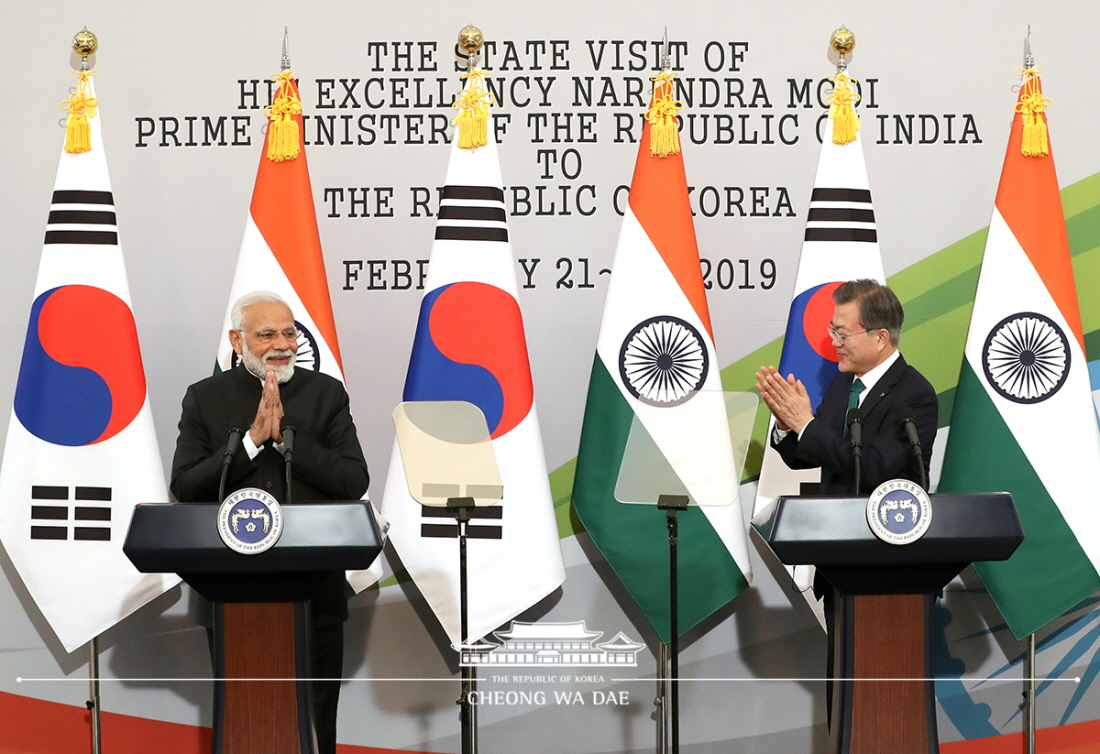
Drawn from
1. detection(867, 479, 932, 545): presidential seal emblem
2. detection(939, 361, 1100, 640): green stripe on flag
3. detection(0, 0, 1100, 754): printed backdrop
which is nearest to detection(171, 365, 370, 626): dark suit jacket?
detection(0, 0, 1100, 754): printed backdrop

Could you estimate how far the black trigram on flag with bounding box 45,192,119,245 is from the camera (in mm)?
3416

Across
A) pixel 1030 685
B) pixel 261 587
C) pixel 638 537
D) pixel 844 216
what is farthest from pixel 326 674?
pixel 1030 685

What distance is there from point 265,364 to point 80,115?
1.18 metres

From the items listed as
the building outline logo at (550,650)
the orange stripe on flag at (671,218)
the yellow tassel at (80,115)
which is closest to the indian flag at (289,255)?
the yellow tassel at (80,115)

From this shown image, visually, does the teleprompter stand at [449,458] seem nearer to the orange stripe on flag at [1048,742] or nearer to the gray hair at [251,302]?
the gray hair at [251,302]

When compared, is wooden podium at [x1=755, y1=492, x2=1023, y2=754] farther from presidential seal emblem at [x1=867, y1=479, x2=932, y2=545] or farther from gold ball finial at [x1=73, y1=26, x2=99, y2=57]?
gold ball finial at [x1=73, y1=26, x2=99, y2=57]

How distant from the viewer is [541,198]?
149 inches

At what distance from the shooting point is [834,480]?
288cm

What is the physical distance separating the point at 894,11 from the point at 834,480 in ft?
6.11

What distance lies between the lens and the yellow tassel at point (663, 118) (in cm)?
346

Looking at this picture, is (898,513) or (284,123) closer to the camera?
(898,513)

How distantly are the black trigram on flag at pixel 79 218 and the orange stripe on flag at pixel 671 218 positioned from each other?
1700mm

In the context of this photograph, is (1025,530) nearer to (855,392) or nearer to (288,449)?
(855,392)

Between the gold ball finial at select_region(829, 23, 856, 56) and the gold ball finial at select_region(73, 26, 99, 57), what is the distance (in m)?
2.49
